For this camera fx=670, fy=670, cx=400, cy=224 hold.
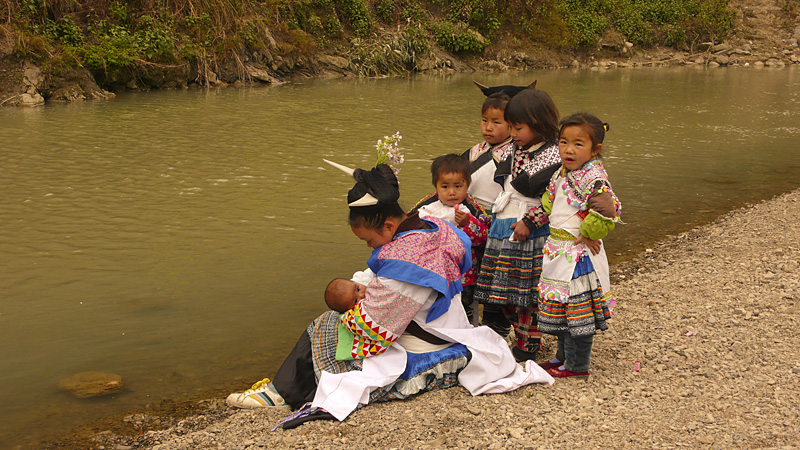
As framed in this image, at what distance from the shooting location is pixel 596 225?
120 inches

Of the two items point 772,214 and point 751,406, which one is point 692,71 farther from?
point 751,406

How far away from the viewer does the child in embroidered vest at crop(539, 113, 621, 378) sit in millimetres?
3150

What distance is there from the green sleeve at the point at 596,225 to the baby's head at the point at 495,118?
0.83 meters

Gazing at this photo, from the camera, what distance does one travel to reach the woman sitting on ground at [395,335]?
3039 millimetres

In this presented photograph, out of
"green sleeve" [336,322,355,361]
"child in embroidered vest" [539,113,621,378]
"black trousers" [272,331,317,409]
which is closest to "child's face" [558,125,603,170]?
"child in embroidered vest" [539,113,621,378]

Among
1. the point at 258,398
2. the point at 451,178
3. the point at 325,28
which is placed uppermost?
the point at 325,28

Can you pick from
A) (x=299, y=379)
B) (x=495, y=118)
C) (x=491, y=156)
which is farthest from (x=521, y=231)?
(x=299, y=379)

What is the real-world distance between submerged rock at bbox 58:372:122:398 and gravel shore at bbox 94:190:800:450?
1.34 ft

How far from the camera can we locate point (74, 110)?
12.6 m

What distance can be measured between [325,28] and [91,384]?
61.4 feet

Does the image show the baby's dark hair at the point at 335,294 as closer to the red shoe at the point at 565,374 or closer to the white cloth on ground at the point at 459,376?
the white cloth on ground at the point at 459,376

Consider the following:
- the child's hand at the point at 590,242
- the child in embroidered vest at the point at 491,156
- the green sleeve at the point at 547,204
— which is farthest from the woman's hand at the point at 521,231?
the child in embroidered vest at the point at 491,156

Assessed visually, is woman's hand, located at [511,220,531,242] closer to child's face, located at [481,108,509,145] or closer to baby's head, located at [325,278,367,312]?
child's face, located at [481,108,509,145]

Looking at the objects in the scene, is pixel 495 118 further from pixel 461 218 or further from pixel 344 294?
pixel 344 294
